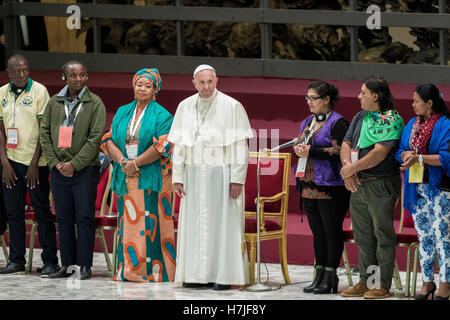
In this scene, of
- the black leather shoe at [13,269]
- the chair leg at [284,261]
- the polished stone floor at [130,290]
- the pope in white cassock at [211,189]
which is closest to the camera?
the polished stone floor at [130,290]

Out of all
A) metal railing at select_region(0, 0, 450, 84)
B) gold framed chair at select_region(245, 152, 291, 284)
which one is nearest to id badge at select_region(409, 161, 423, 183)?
gold framed chair at select_region(245, 152, 291, 284)

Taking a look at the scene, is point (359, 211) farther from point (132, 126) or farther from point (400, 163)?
point (132, 126)

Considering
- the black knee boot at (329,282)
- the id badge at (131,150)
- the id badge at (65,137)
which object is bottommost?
the black knee boot at (329,282)

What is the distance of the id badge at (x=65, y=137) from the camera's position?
306 inches

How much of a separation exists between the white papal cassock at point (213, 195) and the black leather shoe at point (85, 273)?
796mm

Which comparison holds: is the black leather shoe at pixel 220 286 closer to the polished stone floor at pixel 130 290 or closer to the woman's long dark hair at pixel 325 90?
the polished stone floor at pixel 130 290

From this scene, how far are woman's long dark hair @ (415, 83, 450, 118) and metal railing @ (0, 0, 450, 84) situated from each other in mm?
3709

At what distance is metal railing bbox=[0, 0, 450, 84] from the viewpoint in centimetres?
1063

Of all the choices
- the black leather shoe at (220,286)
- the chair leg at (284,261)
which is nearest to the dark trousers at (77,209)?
the black leather shoe at (220,286)

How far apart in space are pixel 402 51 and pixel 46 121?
4552 mm

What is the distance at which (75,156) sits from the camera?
7.80 m

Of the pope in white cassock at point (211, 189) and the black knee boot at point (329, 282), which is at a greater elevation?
the pope in white cassock at point (211, 189)

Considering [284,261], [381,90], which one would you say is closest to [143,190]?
[284,261]

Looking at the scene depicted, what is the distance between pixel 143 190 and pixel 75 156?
0.60 metres
